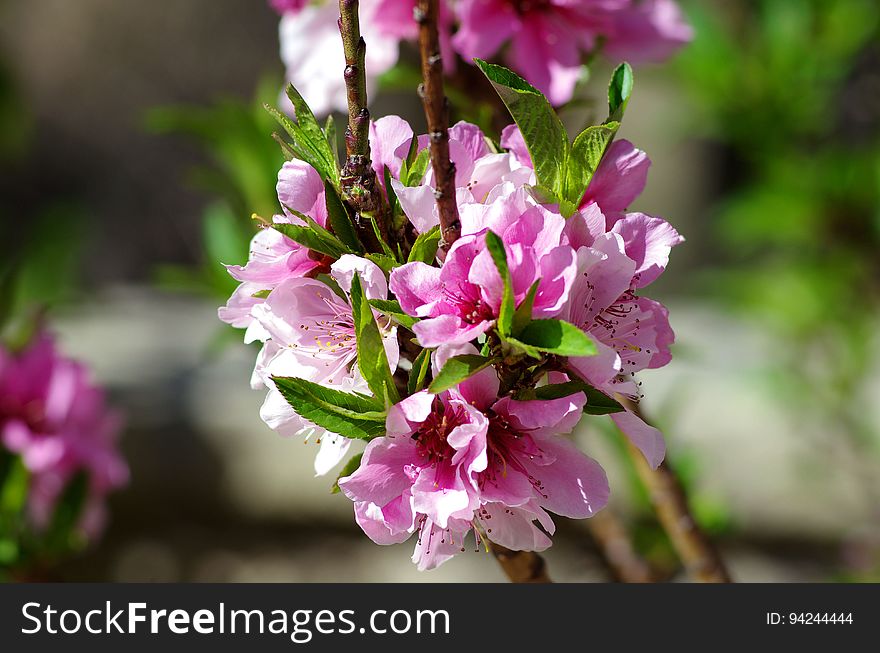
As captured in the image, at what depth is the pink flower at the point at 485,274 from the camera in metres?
0.42

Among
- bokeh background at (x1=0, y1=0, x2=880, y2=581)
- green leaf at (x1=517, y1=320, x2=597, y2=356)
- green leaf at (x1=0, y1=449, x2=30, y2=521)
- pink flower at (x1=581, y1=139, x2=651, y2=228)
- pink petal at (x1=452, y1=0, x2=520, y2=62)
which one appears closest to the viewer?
green leaf at (x1=517, y1=320, x2=597, y2=356)

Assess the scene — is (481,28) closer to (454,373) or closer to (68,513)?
(454,373)

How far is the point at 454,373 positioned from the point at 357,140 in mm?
132

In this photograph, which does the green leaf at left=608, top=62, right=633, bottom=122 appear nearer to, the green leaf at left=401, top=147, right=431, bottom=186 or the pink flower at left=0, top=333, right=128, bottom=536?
the green leaf at left=401, top=147, right=431, bottom=186

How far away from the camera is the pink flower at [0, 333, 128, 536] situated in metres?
0.99

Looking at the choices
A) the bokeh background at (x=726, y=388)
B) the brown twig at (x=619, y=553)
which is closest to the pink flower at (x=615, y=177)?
the brown twig at (x=619, y=553)

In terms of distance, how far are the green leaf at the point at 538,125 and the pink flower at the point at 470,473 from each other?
11 cm

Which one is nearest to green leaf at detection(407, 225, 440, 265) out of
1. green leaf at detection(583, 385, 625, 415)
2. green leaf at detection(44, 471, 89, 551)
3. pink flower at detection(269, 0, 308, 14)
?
green leaf at detection(583, 385, 625, 415)

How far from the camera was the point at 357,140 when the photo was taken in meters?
0.45

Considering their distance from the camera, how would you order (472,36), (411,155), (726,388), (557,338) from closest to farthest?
(557,338) < (411,155) < (472,36) < (726,388)

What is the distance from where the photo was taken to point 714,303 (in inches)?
85.4

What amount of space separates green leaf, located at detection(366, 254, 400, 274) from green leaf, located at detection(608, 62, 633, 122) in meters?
0.14

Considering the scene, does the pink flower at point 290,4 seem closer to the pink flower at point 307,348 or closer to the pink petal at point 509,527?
the pink flower at point 307,348

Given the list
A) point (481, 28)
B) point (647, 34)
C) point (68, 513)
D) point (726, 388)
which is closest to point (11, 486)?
point (68, 513)
